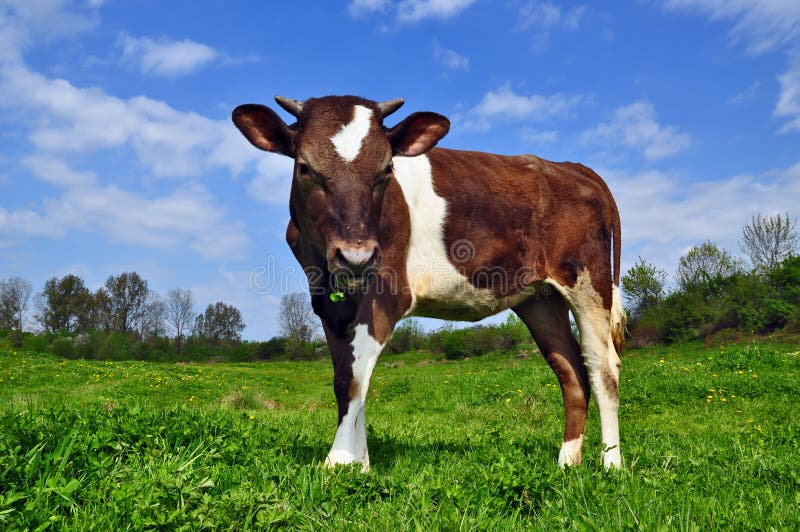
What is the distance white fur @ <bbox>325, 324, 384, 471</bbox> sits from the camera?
433 cm

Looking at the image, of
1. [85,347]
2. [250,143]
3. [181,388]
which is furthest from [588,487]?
[85,347]

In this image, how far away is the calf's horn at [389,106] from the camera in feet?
15.8

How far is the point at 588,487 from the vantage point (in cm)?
371

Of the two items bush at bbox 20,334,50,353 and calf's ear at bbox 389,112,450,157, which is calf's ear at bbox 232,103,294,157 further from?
bush at bbox 20,334,50,353

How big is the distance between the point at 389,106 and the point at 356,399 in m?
2.44

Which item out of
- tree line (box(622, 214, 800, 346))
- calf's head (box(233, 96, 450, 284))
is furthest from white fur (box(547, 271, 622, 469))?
tree line (box(622, 214, 800, 346))

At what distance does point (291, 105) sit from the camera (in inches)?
187

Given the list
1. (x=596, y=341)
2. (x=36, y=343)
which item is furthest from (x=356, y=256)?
(x=36, y=343)

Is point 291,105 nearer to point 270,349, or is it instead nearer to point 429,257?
point 429,257

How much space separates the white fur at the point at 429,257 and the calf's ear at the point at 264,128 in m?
1.05

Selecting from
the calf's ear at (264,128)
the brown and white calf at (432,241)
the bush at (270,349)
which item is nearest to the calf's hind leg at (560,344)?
the brown and white calf at (432,241)

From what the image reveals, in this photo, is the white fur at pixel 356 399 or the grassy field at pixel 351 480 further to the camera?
the white fur at pixel 356 399

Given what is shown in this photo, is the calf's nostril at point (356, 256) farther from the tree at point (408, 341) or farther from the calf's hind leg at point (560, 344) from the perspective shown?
the tree at point (408, 341)

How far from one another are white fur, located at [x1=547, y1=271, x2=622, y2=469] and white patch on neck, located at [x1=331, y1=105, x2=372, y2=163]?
2.67 metres
